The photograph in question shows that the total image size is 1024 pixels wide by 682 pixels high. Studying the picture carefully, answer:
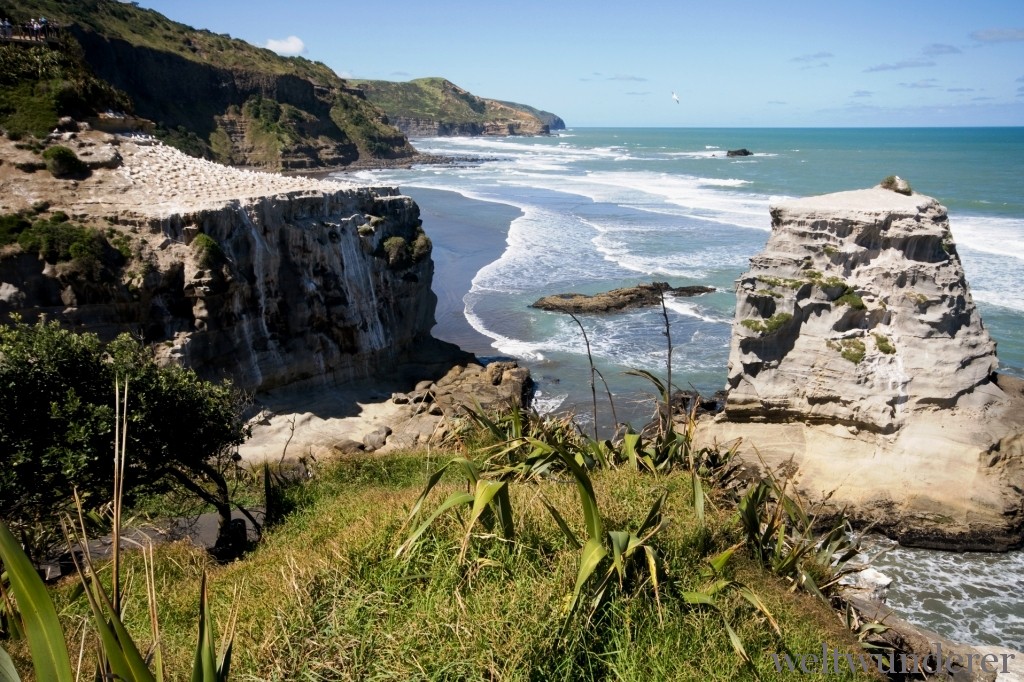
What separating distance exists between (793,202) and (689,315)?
10939 millimetres

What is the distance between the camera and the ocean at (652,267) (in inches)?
468

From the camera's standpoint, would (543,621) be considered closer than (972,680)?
Yes

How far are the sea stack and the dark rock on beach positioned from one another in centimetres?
1199

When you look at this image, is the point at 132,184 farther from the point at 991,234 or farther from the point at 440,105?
the point at 440,105

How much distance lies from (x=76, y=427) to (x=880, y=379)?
1364cm

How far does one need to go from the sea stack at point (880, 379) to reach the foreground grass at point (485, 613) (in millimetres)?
8122

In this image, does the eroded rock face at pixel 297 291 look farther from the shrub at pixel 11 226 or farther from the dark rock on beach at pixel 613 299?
the dark rock on beach at pixel 613 299

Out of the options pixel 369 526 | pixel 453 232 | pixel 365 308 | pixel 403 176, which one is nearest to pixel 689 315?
pixel 365 308

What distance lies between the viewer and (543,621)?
15.6ft

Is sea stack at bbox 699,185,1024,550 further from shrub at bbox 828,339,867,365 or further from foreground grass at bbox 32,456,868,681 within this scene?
foreground grass at bbox 32,456,868,681

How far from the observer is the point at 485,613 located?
4.79 metres

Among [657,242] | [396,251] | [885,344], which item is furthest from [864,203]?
[657,242]

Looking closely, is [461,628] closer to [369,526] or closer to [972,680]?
[369,526]

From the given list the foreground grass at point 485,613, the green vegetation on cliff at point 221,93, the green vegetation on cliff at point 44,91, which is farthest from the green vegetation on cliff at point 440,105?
the foreground grass at point 485,613
